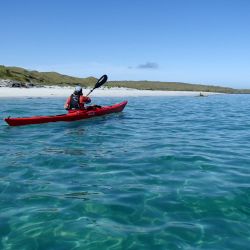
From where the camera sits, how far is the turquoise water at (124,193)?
5.84 meters

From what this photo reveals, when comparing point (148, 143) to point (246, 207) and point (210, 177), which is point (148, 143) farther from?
point (246, 207)

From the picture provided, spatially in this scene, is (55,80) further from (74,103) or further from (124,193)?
(124,193)

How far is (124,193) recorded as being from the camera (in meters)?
7.78

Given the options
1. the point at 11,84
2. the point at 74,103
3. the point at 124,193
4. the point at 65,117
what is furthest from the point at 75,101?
the point at 11,84

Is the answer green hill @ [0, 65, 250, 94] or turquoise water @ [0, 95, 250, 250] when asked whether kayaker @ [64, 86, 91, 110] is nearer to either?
turquoise water @ [0, 95, 250, 250]

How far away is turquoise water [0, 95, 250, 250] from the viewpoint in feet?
19.1

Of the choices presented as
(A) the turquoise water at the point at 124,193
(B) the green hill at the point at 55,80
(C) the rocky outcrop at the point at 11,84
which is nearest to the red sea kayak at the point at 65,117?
(A) the turquoise water at the point at 124,193

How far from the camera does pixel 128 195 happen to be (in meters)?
7.65

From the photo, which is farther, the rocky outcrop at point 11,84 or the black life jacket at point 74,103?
the rocky outcrop at point 11,84

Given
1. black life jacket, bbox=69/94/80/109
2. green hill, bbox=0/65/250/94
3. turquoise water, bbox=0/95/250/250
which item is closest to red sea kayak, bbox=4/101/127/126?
black life jacket, bbox=69/94/80/109

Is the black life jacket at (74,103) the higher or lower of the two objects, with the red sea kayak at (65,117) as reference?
→ higher

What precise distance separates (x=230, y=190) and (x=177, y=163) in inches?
100

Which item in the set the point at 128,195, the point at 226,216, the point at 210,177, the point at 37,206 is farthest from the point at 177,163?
the point at 37,206

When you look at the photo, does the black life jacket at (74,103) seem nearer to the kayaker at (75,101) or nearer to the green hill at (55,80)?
the kayaker at (75,101)
